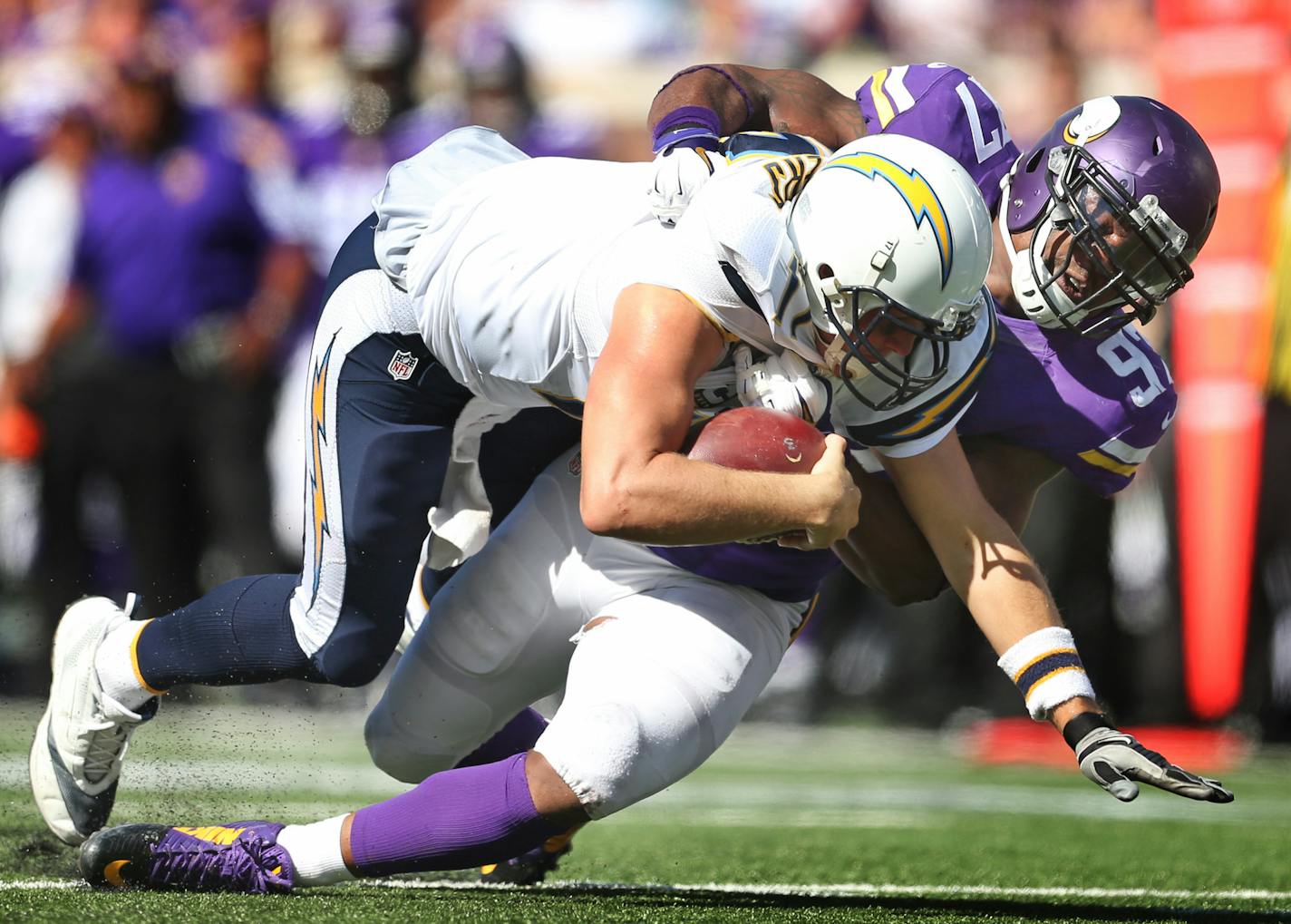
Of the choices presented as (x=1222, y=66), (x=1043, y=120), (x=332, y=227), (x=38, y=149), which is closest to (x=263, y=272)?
(x=332, y=227)

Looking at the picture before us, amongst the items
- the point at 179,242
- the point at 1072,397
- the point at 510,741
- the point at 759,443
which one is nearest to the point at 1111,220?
the point at 1072,397

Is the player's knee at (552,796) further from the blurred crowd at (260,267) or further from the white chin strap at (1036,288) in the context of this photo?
the blurred crowd at (260,267)

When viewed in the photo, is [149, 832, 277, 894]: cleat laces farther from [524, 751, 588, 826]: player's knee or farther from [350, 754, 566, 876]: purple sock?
[524, 751, 588, 826]: player's knee

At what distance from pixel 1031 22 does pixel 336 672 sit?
588cm

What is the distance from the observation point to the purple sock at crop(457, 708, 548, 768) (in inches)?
151

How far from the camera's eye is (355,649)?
3.47 meters

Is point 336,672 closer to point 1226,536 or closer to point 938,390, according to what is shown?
point 938,390

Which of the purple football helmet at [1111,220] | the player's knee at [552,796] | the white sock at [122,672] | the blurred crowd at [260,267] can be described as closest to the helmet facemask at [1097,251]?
the purple football helmet at [1111,220]

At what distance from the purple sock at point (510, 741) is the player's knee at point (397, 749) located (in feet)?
0.33

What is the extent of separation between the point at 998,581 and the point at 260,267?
15.2ft

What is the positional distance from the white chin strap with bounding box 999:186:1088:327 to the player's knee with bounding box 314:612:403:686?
4.29 feet

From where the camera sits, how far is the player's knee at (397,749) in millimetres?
3643

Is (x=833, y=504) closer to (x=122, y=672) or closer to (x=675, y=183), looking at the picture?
(x=675, y=183)

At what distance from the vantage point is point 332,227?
7691 mm
